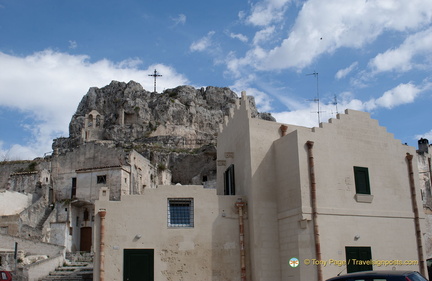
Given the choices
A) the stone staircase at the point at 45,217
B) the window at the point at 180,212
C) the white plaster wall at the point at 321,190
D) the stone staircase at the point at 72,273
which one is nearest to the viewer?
the white plaster wall at the point at 321,190

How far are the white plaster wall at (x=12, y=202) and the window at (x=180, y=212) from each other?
2643 cm

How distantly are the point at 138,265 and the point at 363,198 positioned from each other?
9.78 m

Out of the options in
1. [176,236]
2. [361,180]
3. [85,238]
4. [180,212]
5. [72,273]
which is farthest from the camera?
[85,238]

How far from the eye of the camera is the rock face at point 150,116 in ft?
244

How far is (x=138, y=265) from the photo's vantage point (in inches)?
744

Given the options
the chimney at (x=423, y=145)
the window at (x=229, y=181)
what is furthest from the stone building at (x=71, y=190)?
the chimney at (x=423, y=145)

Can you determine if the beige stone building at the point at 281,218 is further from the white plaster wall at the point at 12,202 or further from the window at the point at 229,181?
the white plaster wall at the point at 12,202

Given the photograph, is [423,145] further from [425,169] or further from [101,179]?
[101,179]

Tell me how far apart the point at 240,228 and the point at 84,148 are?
29.7 m

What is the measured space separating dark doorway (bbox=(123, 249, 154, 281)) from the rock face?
155 feet

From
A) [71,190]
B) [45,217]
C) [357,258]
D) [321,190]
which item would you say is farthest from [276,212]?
[71,190]

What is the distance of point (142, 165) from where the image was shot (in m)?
47.4

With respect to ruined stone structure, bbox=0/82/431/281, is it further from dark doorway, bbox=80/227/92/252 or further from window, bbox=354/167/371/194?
dark doorway, bbox=80/227/92/252

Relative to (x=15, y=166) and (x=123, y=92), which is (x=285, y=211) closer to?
(x=15, y=166)
